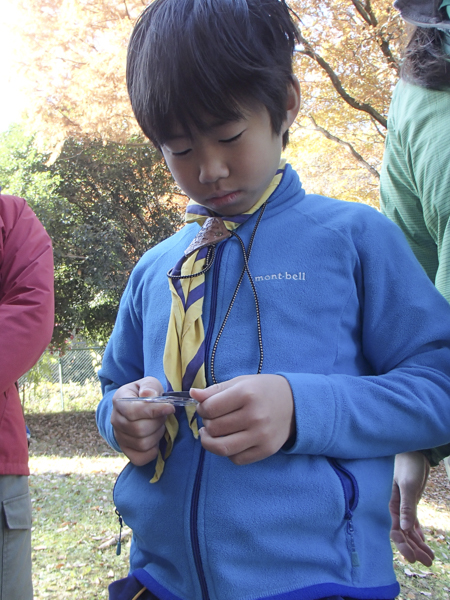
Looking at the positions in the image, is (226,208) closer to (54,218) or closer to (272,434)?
(272,434)

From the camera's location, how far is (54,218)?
1195cm

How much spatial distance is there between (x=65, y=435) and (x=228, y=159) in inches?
444

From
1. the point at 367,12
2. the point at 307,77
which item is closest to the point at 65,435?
the point at 307,77

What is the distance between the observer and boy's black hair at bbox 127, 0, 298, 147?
1.11 m

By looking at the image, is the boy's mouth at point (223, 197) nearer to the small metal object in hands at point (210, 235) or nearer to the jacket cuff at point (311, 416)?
the small metal object in hands at point (210, 235)

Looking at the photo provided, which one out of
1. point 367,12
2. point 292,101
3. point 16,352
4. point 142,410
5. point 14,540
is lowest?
point 14,540

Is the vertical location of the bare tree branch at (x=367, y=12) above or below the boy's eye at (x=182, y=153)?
above

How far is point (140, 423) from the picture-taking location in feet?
3.57

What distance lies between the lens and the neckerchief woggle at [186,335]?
3.73 ft

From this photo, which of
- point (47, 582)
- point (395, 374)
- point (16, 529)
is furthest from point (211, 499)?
point (47, 582)

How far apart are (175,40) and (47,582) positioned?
4464 millimetres

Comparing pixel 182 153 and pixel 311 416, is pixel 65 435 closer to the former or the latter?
pixel 182 153

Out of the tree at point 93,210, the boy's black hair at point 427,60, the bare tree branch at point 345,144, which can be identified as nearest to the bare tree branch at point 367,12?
the bare tree branch at point 345,144

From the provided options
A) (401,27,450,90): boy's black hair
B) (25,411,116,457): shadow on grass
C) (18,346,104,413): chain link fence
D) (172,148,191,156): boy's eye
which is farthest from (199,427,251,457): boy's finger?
(18,346,104,413): chain link fence
